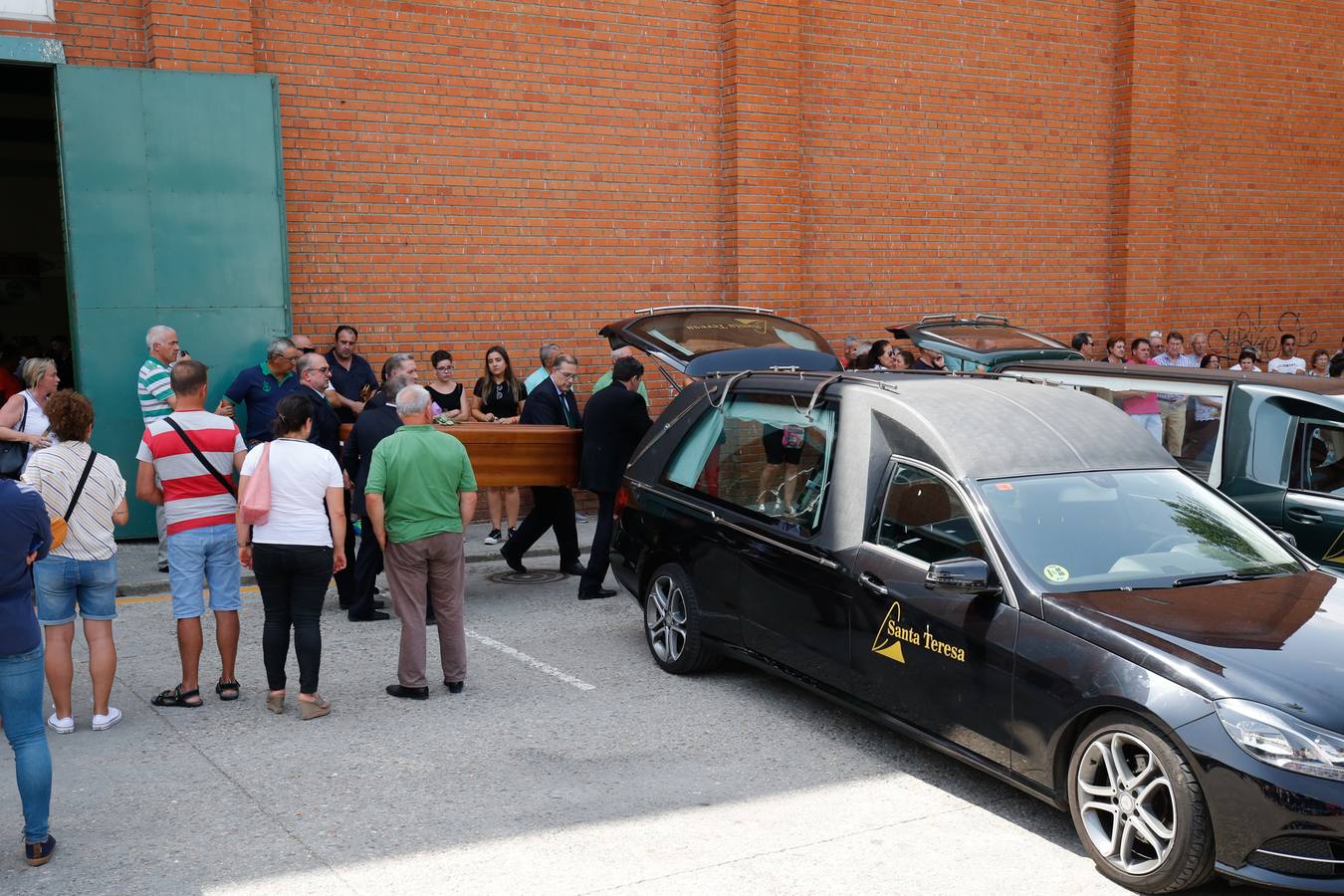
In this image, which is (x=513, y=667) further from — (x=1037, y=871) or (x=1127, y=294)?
(x=1127, y=294)

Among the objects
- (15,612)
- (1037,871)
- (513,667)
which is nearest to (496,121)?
(513,667)

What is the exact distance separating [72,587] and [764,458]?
3681 mm

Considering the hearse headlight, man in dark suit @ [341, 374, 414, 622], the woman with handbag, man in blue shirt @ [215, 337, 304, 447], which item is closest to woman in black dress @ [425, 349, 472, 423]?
man in blue shirt @ [215, 337, 304, 447]

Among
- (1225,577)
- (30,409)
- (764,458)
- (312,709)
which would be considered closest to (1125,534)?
(1225,577)

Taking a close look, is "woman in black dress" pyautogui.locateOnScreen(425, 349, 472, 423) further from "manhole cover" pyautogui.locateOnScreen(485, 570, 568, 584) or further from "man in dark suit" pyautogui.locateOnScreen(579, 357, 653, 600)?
"man in dark suit" pyautogui.locateOnScreen(579, 357, 653, 600)

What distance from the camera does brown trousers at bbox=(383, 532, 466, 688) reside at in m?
6.96

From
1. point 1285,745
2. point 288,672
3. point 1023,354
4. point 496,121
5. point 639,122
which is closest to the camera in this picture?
point 1285,745

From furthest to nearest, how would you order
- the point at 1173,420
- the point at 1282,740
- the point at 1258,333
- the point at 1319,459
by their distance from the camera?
the point at 1258,333 < the point at 1173,420 < the point at 1319,459 < the point at 1282,740

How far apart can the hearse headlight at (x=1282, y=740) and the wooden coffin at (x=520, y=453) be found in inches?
230

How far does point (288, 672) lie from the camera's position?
7.55m

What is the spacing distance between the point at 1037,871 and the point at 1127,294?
1378 centimetres

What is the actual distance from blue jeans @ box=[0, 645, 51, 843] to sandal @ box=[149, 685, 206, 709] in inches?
76.8

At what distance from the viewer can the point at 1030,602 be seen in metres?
5.12

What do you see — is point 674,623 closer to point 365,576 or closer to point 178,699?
point 365,576
